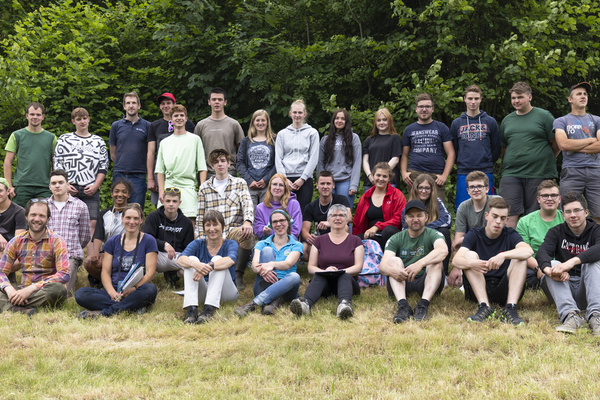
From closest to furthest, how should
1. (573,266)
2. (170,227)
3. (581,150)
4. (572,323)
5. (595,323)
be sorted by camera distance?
1. (595,323)
2. (572,323)
3. (573,266)
4. (581,150)
5. (170,227)

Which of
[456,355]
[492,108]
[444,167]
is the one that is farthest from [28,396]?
[492,108]

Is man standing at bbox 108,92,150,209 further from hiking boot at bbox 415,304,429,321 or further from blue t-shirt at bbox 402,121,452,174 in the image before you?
hiking boot at bbox 415,304,429,321

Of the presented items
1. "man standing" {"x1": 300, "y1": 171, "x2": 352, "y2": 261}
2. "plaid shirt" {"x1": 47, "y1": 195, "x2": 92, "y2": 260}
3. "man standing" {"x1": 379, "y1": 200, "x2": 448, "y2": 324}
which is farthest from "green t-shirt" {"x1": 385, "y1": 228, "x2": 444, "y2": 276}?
"plaid shirt" {"x1": 47, "y1": 195, "x2": 92, "y2": 260}

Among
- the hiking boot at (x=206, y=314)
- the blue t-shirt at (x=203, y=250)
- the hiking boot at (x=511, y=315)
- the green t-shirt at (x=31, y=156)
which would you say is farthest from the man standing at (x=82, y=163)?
the hiking boot at (x=511, y=315)

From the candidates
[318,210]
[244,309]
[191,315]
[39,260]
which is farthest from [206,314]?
[318,210]

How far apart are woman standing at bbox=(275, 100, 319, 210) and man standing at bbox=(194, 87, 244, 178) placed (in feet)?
2.28

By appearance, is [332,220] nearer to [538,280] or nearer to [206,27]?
[538,280]

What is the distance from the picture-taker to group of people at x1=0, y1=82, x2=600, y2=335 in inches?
216

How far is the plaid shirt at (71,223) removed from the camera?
6.70 metres

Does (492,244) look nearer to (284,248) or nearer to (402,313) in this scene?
(402,313)

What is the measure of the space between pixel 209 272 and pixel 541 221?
343 cm

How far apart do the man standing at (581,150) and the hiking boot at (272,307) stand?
3.53m

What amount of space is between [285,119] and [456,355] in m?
6.45

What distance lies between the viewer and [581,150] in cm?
653
